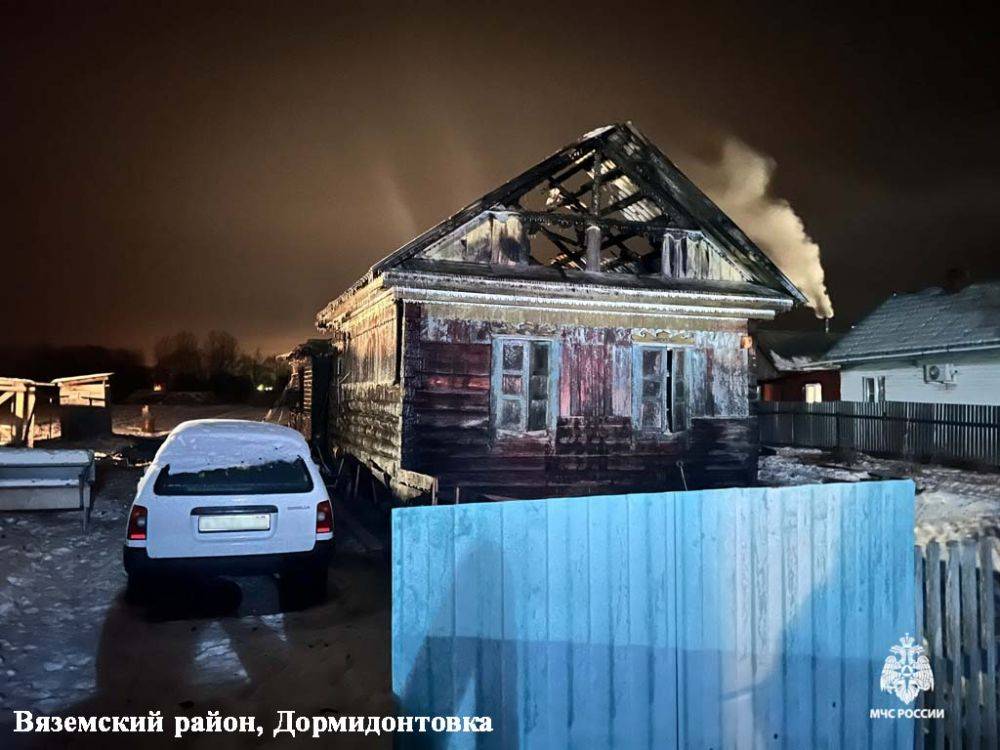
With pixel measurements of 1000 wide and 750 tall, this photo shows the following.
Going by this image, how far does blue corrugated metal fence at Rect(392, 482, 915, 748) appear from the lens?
3.69m

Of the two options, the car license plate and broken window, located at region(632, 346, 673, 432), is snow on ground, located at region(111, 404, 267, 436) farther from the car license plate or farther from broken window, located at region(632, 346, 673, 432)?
the car license plate

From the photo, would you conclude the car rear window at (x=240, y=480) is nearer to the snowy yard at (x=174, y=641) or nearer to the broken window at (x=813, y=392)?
the snowy yard at (x=174, y=641)

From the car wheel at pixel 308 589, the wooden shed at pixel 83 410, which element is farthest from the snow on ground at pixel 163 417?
the car wheel at pixel 308 589

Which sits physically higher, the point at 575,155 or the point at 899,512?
the point at 575,155

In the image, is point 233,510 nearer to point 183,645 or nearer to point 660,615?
point 183,645

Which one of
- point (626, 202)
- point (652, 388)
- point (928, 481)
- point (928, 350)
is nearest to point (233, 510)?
point (652, 388)

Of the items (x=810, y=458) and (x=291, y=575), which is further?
(x=810, y=458)

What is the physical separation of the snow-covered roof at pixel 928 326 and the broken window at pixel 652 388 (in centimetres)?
1430

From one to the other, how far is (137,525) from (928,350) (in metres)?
24.9

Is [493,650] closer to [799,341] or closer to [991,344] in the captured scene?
[991,344]

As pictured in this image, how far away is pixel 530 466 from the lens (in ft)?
41.9

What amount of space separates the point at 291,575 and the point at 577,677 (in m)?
5.12

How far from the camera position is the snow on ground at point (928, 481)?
1144cm

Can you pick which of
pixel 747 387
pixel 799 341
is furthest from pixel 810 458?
pixel 799 341
